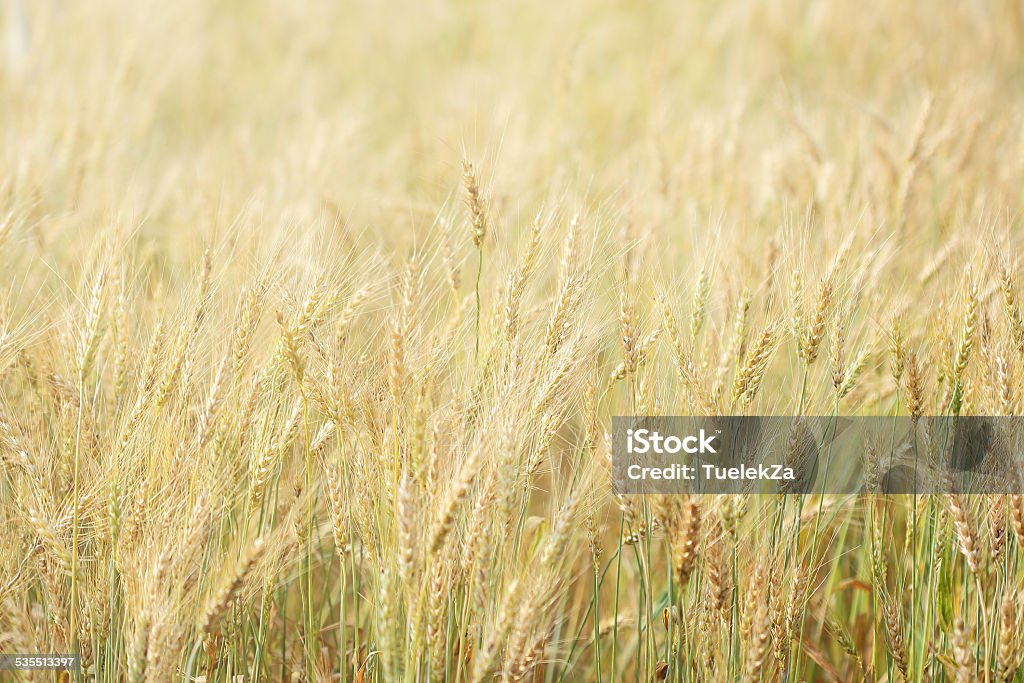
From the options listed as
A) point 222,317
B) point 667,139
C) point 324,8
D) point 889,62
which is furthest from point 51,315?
point 324,8

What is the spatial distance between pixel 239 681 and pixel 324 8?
16.7 feet

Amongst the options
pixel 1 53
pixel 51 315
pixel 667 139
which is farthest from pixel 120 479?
pixel 1 53

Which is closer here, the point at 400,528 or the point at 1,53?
the point at 400,528

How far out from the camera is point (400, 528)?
3.35 feet

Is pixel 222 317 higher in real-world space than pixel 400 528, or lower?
higher

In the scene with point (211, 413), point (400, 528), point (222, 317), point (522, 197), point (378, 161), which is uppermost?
point (378, 161)

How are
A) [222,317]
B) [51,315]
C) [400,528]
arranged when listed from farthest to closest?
[51,315]
[222,317]
[400,528]

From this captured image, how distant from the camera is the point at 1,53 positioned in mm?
3887

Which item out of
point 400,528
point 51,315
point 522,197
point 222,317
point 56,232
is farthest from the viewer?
point 522,197

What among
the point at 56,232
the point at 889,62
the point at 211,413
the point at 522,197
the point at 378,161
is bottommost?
the point at 211,413

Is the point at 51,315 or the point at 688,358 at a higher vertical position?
the point at 51,315

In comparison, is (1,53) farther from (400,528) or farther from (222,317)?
(400,528)

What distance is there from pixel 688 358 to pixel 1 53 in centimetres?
422

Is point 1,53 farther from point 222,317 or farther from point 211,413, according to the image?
point 211,413
